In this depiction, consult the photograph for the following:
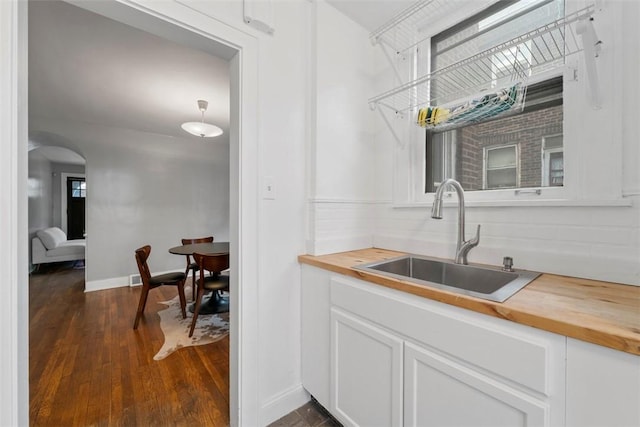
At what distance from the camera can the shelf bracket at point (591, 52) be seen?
0.86 meters

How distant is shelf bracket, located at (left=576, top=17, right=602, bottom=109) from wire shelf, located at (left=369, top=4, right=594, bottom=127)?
0.03 meters

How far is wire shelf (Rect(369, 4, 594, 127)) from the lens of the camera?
3.53ft

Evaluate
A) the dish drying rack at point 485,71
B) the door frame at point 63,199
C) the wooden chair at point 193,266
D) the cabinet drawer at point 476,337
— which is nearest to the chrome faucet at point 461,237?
the dish drying rack at point 485,71

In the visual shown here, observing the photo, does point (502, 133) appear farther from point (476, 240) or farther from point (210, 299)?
point (210, 299)

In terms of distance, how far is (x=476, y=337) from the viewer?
80cm

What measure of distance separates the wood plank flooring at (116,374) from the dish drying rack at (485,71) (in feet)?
6.95

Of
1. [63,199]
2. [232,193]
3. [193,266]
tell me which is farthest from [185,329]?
[63,199]

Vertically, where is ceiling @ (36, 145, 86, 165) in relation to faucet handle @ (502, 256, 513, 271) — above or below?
above

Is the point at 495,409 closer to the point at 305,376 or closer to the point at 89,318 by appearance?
the point at 305,376

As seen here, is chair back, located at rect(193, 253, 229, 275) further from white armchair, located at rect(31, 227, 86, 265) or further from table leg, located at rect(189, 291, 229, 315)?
white armchair, located at rect(31, 227, 86, 265)

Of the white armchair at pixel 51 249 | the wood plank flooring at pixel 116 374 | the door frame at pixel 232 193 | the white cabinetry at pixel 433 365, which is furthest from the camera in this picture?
the white armchair at pixel 51 249

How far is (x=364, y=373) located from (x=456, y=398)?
0.40m

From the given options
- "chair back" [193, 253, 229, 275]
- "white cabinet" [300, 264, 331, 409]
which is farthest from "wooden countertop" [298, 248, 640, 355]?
"chair back" [193, 253, 229, 275]

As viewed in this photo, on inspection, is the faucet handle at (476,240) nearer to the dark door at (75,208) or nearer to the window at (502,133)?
the window at (502,133)
